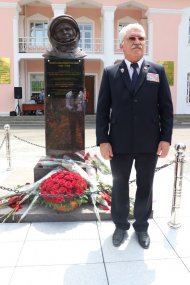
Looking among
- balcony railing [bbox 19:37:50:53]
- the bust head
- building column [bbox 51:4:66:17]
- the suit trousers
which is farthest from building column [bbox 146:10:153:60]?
the suit trousers

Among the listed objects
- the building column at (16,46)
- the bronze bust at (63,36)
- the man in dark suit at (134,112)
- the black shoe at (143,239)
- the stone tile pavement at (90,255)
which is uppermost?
the building column at (16,46)

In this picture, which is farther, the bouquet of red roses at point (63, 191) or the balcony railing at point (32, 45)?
the balcony railing at point (32, 45)

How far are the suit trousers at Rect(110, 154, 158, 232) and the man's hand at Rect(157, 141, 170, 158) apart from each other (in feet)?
0.28

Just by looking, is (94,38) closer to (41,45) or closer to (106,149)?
(41,45)

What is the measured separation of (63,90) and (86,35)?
1666 cm

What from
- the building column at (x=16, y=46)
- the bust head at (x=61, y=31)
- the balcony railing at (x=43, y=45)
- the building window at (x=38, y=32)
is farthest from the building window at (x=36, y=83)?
the bust head at (x=61, y=31)

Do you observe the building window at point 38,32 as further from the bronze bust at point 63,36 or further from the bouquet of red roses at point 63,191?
the bouquet of red roses at point 63,191

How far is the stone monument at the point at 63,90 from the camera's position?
171 inches

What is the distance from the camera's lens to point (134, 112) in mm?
2887

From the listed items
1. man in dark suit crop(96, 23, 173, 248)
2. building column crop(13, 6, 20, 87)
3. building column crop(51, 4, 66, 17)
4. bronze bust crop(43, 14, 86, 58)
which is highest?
building column crop(51, 4, 66, 17)

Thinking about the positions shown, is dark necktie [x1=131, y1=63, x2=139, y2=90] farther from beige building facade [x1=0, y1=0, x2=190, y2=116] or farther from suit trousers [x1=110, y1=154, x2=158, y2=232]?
beige building facade [x1=0, y1=0, x2=190, y2=116]

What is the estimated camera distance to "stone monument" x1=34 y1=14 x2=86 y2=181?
171 inches

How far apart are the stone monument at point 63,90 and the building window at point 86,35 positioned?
15.6m

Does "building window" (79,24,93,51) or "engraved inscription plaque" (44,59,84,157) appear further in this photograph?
"building window" (79,24,93,51)
